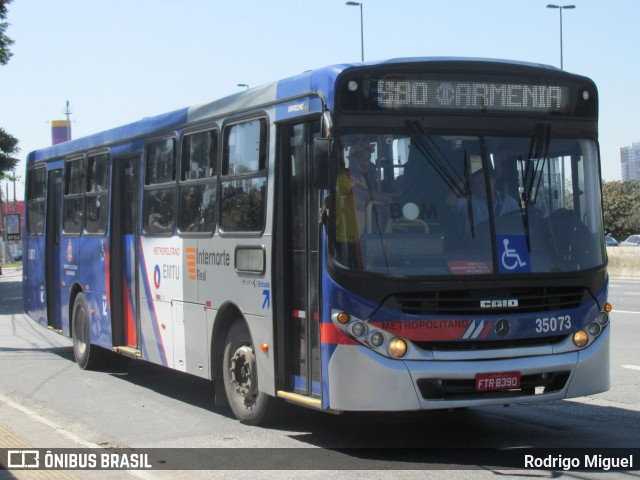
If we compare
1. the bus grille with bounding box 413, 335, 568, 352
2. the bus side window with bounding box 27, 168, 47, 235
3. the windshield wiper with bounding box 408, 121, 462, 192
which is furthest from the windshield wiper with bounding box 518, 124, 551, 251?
the bus side window with bounding box 27, 168, 47, 235

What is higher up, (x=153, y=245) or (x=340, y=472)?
(x=153, y=245)

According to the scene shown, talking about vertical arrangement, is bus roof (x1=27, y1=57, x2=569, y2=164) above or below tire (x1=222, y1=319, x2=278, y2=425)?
above

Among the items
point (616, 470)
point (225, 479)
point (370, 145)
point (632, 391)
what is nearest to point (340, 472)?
point (225, 479)

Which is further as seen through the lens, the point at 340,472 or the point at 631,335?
the point at 631,335

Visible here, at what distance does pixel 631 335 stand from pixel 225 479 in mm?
10442

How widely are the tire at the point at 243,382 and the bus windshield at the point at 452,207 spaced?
2.03 meters

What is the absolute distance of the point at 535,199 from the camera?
7996mm

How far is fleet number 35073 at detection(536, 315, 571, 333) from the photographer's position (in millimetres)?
7809

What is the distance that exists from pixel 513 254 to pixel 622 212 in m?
87.4

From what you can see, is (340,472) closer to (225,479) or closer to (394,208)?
(225,479)

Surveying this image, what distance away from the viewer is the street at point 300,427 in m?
7.69

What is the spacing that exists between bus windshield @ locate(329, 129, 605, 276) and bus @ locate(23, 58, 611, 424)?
0.04ft

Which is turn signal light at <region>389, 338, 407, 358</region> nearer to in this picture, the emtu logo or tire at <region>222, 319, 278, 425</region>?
tire at <region>222, 319, 278, 425</region>

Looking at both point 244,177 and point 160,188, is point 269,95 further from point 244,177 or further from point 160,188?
point 160,188
